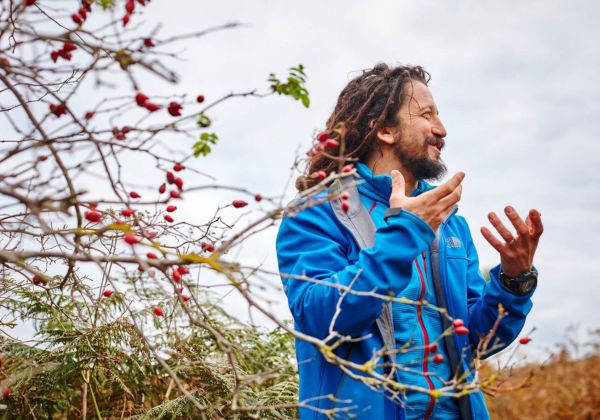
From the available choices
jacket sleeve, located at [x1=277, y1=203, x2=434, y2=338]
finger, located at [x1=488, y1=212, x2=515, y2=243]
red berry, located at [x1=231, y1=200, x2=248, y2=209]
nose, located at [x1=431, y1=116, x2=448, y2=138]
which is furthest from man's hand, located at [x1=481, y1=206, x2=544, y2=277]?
red berry, located at [x1=231, y1=200, x2=248, y2=209]

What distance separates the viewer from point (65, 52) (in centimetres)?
196

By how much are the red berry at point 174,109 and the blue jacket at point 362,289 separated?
0.59m

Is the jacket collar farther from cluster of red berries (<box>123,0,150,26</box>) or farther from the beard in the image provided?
cluster of red berries (<box>123,0,150,26</box>)

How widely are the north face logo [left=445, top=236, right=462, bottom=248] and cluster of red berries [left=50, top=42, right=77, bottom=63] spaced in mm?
1584

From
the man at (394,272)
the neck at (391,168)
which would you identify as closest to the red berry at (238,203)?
the man at (394,272)

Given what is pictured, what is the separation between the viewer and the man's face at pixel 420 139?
2729mm

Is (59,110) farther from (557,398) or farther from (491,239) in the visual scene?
(557,398)

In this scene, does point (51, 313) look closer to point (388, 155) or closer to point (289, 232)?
point (289, 232)

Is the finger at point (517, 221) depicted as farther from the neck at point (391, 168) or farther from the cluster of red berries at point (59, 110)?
the cluster of red berries at point (59, 110)

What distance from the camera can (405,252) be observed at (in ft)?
6.92

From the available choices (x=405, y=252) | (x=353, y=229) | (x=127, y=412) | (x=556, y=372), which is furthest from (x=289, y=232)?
(x=556, y=372)

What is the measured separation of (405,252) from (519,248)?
734 millimetres

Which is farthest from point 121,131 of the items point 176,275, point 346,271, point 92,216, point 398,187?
point 398,187

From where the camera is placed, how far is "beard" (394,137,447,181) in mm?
2711
